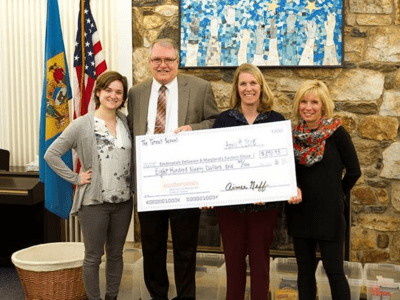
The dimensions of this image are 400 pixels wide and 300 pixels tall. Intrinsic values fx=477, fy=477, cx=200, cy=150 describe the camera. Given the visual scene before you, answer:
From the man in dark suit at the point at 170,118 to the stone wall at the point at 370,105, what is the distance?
0.95 meters

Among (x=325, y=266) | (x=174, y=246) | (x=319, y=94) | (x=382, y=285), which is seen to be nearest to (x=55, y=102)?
(x=174, y=246)

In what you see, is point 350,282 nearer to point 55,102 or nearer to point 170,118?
point 170,118

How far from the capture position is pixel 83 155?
2.61 metres

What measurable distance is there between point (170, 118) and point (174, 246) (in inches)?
28.8

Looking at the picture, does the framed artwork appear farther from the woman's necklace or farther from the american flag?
the woman's necklace

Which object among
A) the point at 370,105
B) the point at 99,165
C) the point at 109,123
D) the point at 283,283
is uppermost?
the point at 370,105

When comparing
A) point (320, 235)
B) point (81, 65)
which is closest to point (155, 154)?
point (320, 235)

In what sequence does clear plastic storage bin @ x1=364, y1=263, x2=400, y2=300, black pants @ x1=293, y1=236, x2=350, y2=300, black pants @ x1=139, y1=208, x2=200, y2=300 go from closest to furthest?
black pants @ x1=293, y1=236, x2=350, y2=300, black pants @ x1=139, y1=208, x2=200, y2=300, clear plastic storage bin @ x1=364, y1=263, x2=400, y2=300

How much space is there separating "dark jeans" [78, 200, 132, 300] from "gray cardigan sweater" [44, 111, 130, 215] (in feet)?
0.21

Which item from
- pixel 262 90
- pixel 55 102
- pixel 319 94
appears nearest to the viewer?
pixel 319 94

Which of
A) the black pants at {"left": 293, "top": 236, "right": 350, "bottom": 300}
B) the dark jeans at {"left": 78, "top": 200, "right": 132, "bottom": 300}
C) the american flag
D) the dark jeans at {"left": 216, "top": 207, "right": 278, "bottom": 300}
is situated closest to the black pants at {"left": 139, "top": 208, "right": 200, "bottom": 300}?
the dark jeans at {"left": 78, "top": 200, "right": 132, "bottom": 300}

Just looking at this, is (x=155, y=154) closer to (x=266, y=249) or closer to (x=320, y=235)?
(x=266, y=249)

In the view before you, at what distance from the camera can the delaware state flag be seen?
3.20 metres

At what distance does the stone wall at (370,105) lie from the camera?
3.37 m
